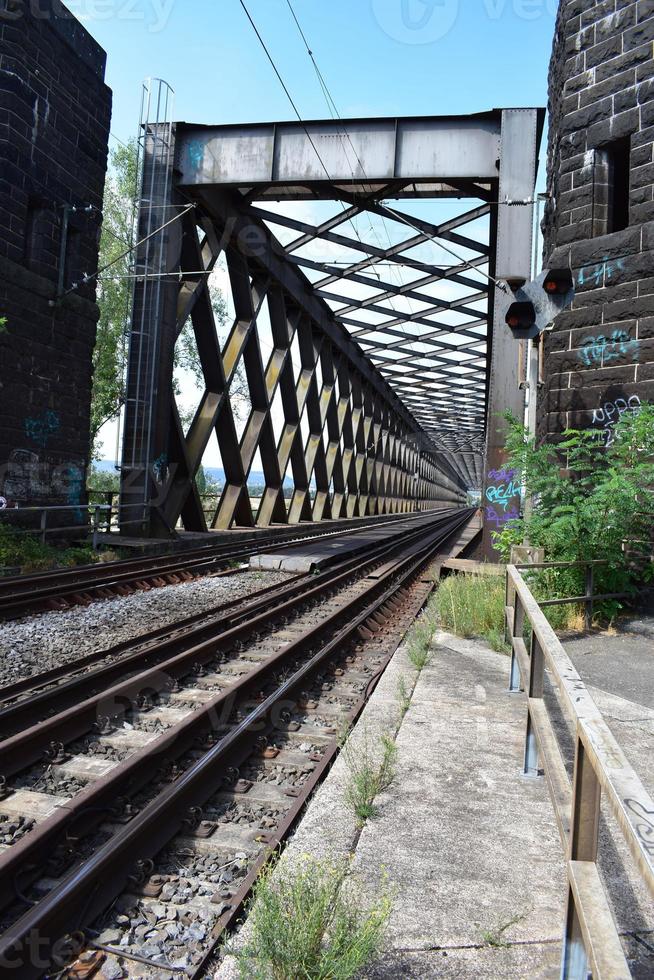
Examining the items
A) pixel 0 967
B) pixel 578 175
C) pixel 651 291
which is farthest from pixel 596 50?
pixel 0 967

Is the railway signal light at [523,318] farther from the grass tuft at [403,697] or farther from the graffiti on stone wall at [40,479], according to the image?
the graffiti on stone wall at [40,479]

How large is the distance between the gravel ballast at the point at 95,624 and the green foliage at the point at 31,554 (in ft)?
8.06

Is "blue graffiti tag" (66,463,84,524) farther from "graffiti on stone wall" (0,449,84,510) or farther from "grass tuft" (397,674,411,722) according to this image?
"grass tuft" (397,674,411,722)

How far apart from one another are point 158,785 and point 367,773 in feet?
3.88

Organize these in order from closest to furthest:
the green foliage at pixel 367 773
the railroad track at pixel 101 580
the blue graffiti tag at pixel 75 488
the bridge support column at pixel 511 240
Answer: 1. the green foliage at pixel 367 773
2. the railroad track at pixel 101 580
3. the blue graffiti tag at pixel 75 488
4. the bridge support column at pixel 511 240

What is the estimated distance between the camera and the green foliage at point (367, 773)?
3.17 meters

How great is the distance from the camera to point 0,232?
1156cm

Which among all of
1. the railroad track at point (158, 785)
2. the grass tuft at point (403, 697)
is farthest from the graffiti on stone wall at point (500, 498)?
the grass tuft at point (403, 697)

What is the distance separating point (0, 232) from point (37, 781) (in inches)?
426

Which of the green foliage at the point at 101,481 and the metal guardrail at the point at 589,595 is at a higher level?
the green foliage at the point at 101,481

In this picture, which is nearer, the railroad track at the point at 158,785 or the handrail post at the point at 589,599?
the railroad track at the point at 158,785

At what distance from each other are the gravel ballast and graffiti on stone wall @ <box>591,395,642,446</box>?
5.33 meters

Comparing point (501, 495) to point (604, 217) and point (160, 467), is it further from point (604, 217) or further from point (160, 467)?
point (160, 467)

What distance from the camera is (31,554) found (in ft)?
36.3
